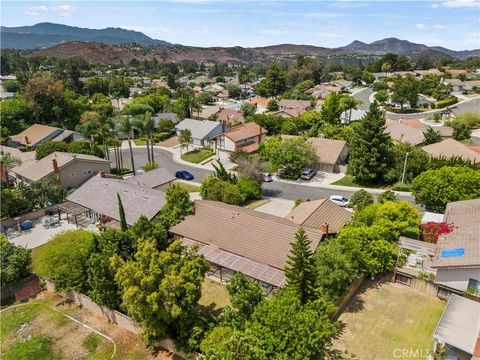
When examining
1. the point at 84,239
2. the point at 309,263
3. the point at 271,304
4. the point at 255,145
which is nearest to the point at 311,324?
the point at 271,304

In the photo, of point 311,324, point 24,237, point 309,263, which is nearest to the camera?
point 311,324

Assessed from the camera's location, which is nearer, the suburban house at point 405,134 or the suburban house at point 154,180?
the suburban house at point 154,180

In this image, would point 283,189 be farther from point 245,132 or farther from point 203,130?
point 203,130

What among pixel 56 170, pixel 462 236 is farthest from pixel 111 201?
pixel 462 236

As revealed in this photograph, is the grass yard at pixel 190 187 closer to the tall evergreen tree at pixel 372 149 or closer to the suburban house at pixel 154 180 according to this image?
the suburban house at pixel 154 180

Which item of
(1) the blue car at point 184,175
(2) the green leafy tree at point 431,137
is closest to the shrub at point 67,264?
(1) the blue car at point 184,175

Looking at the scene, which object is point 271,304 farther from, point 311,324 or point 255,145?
point 255,145
